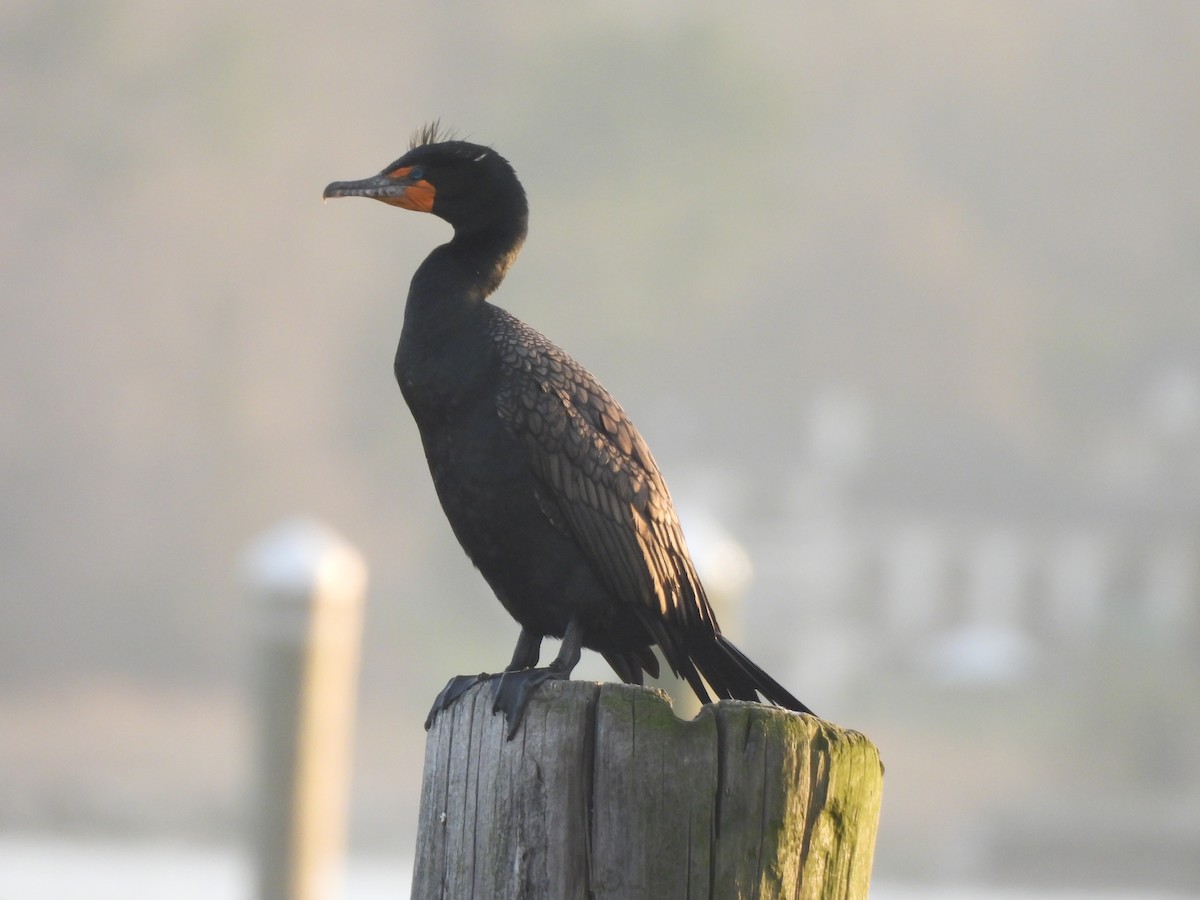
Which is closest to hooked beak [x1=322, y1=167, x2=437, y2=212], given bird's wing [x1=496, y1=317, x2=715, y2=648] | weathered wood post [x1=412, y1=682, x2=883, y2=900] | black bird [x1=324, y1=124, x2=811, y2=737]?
black bird [x1=324, y1=124, x2=811, y2=737]

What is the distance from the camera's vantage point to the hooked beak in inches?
100

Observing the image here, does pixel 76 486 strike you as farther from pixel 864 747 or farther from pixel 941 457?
pixel 864 747

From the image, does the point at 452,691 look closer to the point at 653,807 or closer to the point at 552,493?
the point at 552,493

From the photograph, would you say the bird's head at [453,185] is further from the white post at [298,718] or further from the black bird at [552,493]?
the white post at [298,718]

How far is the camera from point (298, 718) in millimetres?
4457

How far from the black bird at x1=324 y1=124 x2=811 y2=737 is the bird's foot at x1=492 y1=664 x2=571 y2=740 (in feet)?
0.81

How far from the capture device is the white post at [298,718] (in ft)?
14.6

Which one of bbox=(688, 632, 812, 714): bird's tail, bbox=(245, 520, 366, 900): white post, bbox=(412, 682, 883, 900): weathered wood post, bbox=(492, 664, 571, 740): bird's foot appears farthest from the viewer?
bbox=(245, 520, 366, 900): white post

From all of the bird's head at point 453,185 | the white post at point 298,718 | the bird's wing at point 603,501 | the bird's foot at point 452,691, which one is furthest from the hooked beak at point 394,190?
the white post at point 298,718

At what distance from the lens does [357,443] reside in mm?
32625

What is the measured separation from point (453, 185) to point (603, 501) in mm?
681

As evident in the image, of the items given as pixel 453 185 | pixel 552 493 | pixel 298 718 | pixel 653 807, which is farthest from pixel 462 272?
pixel 298 718

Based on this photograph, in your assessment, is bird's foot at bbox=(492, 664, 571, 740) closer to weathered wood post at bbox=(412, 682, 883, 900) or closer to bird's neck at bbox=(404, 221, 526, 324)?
weathered wood post at bbox=(412, 682, 883, 900)

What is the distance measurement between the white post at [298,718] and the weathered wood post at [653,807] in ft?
9.10
